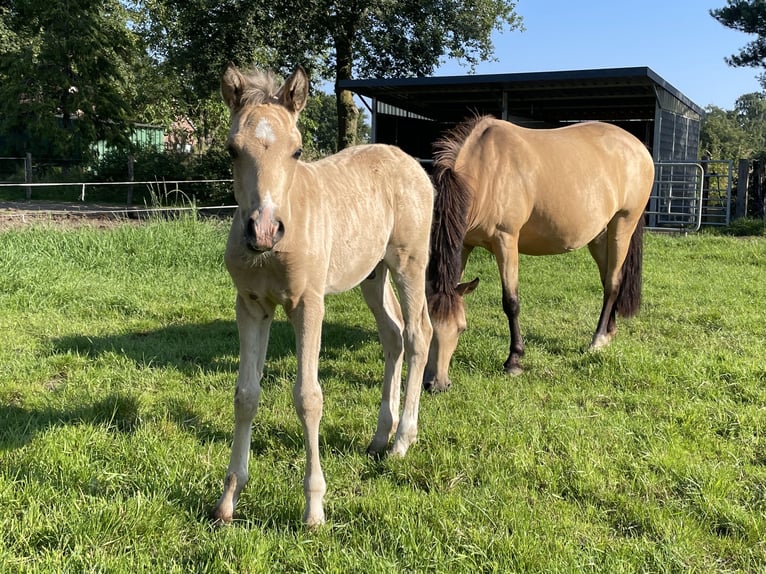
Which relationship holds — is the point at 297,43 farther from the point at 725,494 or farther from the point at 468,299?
the point at 725,494

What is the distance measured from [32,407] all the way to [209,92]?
1822 centimetres

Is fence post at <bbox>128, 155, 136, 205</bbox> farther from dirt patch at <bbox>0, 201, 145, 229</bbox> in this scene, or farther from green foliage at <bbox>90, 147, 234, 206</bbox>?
dirt patch at <bbox>0, 201, 145, 229</bbox>

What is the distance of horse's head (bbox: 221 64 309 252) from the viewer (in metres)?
1.99

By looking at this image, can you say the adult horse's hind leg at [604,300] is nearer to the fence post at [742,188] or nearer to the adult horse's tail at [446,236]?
the adult horse's tail at [446,236]

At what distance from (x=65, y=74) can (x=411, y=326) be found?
95.2 ft

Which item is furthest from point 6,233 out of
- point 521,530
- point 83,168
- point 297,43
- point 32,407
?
point 83,168

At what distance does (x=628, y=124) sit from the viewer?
2320 centimetres

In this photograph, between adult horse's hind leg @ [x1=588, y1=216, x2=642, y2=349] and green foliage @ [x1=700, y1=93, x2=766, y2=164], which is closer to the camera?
adult horse's hind leg @ [x1=588, y1=216, x2=642, y2=349]

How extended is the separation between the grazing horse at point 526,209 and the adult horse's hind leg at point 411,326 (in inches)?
31.0

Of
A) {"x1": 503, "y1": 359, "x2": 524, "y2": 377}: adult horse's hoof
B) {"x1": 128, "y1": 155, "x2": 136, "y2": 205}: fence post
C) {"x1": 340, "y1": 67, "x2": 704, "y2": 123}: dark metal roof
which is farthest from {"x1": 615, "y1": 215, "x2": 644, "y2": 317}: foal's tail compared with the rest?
{"x1": 128, "y1": 155, "x2": 136, "y2": 205}: fence post

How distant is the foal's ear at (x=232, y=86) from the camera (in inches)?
87.9

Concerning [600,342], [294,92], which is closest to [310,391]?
[294,92]

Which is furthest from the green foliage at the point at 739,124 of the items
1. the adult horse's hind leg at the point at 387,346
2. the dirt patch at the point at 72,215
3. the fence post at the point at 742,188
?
the adult horse's hind leg at the point at 387,346

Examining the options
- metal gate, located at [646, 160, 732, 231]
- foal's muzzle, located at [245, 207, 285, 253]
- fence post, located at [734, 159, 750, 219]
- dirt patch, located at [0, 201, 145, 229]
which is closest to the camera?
foal's muzzle, located at [245, 207, 285, 253]
